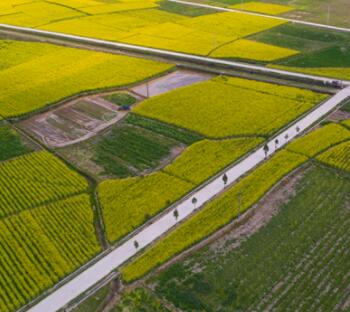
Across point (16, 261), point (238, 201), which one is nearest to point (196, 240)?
point (238, 201)

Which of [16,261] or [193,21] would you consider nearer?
[16,261]

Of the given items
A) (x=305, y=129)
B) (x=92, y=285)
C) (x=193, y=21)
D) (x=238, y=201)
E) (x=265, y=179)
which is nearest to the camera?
(x=92, y=285)

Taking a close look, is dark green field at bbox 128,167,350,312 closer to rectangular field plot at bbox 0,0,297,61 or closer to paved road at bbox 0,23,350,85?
paved road at bbox 0,23,350,85

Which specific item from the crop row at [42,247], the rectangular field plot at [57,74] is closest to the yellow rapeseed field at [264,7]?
the rectangular field plot at [57,74]

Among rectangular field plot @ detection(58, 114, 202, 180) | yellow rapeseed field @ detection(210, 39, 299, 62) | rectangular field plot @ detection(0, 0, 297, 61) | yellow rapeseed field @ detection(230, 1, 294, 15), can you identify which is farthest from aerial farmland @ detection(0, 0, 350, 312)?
yellow rapeseed field @ detection(230, 1, 294, 15)

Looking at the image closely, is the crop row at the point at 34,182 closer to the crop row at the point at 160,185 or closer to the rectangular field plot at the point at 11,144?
the rectangular field plot at the point at 11,144

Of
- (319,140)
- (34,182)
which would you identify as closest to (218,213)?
(319,140)

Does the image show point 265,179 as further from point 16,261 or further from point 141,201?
point 16,261
